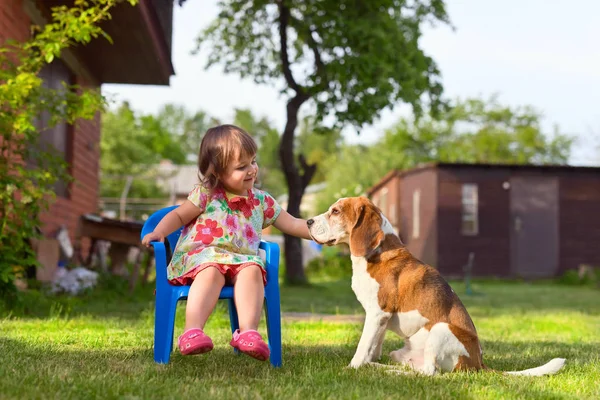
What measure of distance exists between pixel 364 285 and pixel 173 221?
1.12m

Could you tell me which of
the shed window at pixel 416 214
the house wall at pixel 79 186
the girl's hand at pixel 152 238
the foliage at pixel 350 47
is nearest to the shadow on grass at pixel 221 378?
the girl's hand at pixel 152 238

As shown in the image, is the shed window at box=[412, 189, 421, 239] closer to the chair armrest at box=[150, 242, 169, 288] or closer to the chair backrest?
the chair backrest

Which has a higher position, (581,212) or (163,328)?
(581,212)

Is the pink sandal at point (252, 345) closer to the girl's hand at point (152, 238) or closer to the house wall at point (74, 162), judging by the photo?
the girl's hand at point (152, 238)

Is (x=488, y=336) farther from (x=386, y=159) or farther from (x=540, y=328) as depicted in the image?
(x=386, y=159)

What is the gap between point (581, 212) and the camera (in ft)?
76.9

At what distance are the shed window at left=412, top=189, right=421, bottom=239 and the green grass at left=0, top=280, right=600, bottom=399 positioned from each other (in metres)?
18.4

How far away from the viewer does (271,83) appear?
57.1ft

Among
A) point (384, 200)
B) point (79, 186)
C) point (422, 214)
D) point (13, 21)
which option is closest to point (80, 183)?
point (79, 186)

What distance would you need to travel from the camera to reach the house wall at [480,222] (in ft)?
75.8

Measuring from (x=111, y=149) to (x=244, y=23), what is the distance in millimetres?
29984

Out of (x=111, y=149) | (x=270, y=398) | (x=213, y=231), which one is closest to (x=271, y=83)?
(x=213, y=231)

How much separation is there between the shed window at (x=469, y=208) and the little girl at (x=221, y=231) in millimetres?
19509

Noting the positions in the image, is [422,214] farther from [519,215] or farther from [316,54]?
[316,54]
